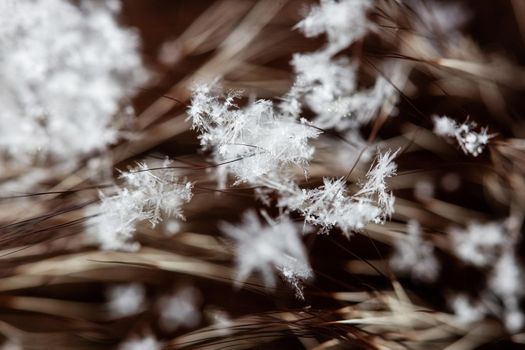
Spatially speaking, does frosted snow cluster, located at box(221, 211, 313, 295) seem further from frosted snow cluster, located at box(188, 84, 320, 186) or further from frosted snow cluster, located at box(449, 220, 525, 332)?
frosted snow cluster, located at box(449, 220, 525, 332)

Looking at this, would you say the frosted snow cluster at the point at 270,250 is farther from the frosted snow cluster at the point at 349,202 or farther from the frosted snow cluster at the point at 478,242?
the frosted snow cluster at the point at 478,242

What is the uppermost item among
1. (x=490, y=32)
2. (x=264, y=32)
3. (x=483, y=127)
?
(x=264, y=32)

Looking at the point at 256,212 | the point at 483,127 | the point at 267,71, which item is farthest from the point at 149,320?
the point at 483,127

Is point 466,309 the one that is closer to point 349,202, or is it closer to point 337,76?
point 349,202

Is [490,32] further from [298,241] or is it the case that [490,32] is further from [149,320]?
[149,320]

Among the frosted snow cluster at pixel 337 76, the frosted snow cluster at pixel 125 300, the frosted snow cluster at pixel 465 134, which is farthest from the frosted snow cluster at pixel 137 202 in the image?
the frosted snow cluster at pixel 465 134

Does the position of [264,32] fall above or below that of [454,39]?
above
